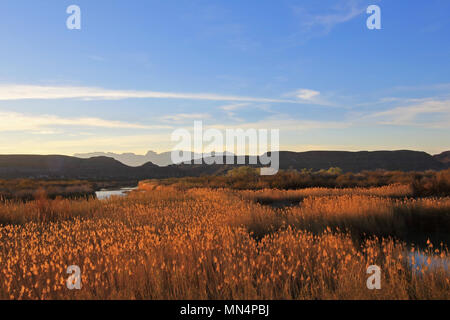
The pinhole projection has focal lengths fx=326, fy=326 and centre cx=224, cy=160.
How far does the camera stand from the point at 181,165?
110m

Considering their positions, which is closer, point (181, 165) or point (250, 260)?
point (250, 260)

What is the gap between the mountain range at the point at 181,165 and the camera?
79019mm

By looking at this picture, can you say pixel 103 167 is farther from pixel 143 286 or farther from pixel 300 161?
pixel 143 286

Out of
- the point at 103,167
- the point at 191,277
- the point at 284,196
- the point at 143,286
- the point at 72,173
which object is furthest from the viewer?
the point at 103,167

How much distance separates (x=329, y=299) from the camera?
3.15 m

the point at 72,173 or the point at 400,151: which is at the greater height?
the point at 400,151

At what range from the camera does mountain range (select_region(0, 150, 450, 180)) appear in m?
79.0

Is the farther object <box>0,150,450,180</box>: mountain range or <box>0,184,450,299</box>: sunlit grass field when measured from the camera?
Answer: <box>0,150,450,180</box>: mountain range

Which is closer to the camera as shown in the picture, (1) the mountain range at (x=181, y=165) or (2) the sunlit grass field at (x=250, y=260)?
(2) the sunlit grass field at (x=250, y=260)
